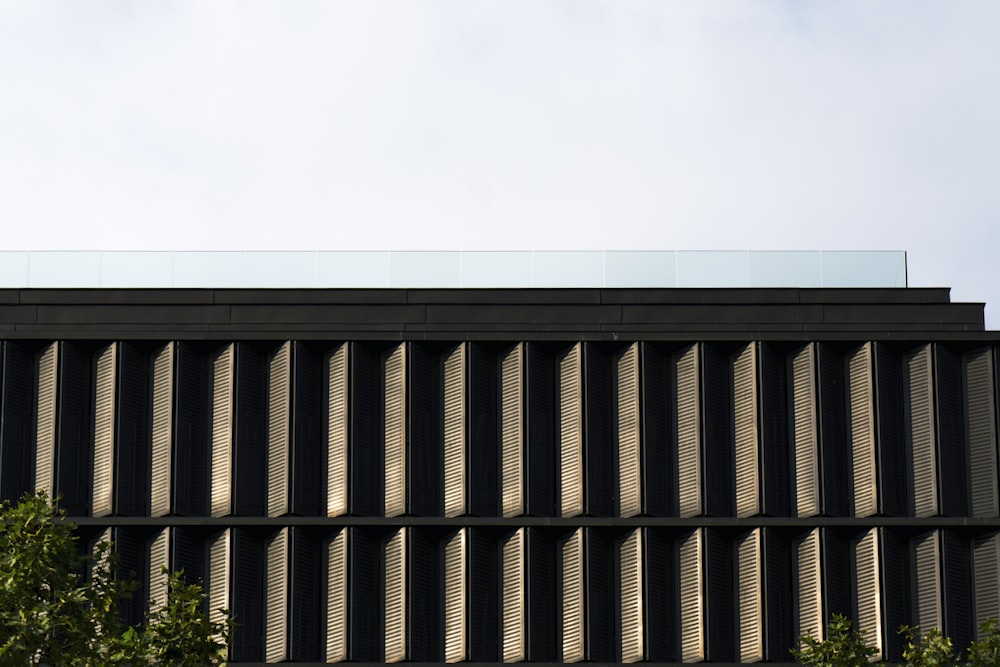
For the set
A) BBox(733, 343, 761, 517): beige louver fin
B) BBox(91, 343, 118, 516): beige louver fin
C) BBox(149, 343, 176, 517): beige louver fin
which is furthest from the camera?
BBox(733, 343, 761, 517): beige louver fin

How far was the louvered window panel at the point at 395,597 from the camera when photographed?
4728 cm

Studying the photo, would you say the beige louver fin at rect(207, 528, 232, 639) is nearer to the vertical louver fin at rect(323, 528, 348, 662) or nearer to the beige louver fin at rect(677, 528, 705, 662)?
the vertical louver fin at rect(323, 528, 348, 662)

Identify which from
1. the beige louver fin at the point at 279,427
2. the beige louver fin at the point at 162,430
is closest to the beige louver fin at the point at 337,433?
the beige louver fin at the point at 279,427

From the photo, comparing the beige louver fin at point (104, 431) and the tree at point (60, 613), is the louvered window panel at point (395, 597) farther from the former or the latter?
the tree at point (60, 613)

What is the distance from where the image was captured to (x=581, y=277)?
49.7 m

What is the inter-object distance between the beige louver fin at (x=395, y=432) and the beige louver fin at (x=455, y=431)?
113 cm

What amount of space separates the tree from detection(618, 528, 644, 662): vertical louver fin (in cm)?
1727

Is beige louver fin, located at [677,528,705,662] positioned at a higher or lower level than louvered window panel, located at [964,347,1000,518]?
lower

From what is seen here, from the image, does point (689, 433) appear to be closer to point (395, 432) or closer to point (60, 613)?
point (395, 432)

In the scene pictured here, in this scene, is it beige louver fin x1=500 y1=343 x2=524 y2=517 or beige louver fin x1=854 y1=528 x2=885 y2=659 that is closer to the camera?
beige louver fin x1=854 y1=528 x2=885 y2=659

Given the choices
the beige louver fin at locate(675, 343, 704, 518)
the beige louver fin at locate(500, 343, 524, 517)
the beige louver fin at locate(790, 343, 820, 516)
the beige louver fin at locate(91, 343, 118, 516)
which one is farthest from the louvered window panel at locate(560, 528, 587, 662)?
the beige louver fin at locate(91, 343, 118, 516)

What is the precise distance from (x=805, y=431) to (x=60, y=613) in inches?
931

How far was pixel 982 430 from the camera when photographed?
48.4m

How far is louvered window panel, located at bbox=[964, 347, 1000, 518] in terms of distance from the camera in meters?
48.1
